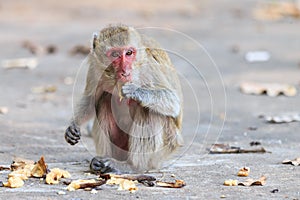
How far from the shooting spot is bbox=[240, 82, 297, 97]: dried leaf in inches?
401

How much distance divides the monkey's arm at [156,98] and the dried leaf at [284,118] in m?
2.64

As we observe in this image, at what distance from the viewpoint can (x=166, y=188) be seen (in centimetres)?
552

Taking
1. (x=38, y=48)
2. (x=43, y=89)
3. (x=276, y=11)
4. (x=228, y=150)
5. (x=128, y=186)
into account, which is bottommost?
(x=128, y=186)

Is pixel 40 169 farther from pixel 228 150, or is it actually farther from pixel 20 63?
pixel 20 63

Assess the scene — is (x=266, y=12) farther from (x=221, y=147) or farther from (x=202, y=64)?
(x=221, y=147)

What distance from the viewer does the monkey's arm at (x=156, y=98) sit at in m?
5.84

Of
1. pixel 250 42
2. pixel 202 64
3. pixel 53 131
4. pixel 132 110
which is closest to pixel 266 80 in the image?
pixel 202 64

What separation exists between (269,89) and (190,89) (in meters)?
1.07

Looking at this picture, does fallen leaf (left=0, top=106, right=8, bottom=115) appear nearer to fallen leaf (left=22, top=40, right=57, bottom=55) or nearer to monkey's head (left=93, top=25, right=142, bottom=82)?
monkey's head (left=93, top=25, right=142, bottom=82)

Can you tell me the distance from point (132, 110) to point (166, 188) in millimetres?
872

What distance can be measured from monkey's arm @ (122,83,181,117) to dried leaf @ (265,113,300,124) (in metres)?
2.64

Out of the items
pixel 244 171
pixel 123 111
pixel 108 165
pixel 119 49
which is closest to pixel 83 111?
pixel 123 111

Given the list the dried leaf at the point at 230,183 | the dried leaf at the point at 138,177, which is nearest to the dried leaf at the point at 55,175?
the dried leaf at the point at 138,177

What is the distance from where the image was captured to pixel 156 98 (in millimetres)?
5957
